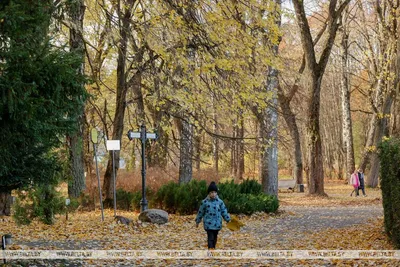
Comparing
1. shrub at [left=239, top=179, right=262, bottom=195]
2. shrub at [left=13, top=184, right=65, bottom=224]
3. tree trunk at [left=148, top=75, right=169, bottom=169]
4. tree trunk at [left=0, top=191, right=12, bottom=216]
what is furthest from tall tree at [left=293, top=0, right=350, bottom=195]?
shrub at [left=13, top=184, right=65, bottom=224]

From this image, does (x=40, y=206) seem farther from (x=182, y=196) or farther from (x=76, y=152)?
(x=182, y=196)

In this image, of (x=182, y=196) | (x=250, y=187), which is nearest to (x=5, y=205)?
(x=182, y=196)

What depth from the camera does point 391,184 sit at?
1002 centimetres

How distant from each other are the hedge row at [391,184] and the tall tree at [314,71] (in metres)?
14.8

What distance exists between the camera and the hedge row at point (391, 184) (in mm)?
9523

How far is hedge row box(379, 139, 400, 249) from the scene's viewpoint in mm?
9523

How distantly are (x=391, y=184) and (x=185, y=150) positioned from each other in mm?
11876

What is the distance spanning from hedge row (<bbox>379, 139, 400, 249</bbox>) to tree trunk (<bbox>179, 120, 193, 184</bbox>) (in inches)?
379

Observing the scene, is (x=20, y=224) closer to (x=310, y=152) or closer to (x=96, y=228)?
(x=96, y=228)

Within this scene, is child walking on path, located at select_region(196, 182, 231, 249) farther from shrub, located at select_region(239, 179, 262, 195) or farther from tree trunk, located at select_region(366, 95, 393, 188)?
tree trunk, located at select_region(366, 95, 393, 188)

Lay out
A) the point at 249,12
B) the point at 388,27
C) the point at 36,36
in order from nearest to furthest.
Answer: the point at 36,36, the point at 249,12, the point at 388,27

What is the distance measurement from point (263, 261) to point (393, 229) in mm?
2192

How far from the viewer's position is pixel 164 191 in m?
18.8

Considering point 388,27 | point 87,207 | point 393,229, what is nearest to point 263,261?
point 393,229
